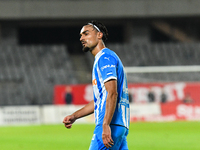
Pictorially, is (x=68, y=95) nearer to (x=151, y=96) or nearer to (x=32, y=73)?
(x=151, y=96)

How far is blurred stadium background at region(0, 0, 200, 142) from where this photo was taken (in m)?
27.3

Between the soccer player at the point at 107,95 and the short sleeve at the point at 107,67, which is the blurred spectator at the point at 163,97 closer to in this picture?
the soccer player at the point at 107,95

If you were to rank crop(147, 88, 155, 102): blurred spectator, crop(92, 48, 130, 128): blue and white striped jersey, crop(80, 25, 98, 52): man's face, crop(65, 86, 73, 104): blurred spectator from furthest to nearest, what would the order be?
1. crop(65, 86, 73, 104): blurred spectator
2. crop(147, 88, 155, 102): blurred spectator
3. crop(80, 25, 98, 52): man's face
4. crop(92, 48, 130, 128): blue and white striped jersey

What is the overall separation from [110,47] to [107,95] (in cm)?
3309

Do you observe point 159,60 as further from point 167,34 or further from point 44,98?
point 44,98

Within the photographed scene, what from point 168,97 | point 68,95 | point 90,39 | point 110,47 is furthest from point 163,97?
point 90,39

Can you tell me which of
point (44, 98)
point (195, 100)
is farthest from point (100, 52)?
point (44, 98)

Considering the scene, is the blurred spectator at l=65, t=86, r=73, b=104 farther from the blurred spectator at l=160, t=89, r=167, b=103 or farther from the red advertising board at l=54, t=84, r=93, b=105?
the blurred spectator at l=160, t=89, r=167, b=103

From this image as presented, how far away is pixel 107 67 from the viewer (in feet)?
13.2

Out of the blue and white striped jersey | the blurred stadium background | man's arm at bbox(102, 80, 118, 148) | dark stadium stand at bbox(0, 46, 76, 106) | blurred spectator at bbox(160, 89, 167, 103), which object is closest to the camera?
man's arm at bbox(102, 80, 118, 148)

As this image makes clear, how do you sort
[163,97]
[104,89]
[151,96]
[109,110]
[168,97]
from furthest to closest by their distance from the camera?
[151,96] → [168,97] → [163,97] → [104,89] → [109,110]

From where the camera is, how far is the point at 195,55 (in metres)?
36.4

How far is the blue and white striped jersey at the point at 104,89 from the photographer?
→ 407 cm

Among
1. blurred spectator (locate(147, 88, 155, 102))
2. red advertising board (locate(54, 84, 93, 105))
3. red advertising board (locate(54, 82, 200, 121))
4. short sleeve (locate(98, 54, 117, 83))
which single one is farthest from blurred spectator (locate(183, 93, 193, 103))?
short sleeve (locate(98, 54, 117, 83))
